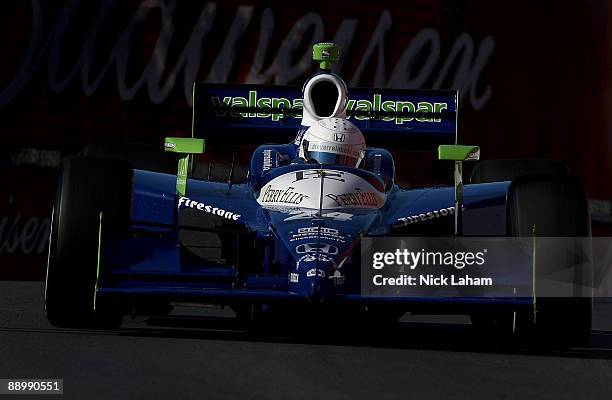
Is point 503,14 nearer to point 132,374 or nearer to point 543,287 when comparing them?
point 543,287

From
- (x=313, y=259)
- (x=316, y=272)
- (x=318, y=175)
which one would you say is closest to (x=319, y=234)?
(x=313, y=259)

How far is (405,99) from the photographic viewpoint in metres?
11.6

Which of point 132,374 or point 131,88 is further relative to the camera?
point 131,88

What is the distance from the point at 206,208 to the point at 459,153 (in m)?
2.01

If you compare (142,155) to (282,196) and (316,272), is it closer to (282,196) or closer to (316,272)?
(282,196)

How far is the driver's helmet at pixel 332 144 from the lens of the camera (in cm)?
984

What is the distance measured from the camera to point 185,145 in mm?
9727

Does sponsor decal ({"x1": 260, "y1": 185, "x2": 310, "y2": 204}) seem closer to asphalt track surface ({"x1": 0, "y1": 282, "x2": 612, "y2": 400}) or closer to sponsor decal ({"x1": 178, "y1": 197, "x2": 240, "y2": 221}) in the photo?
sponsor decal ({"x1": 178, "y1": 197, "x2": 240, "y2": 221})

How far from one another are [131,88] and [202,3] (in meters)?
1.69

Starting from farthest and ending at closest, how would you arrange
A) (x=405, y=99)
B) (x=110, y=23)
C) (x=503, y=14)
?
1. (x=503, y=14)
2. (x=110, y=23)
3. (x=405, y=99)

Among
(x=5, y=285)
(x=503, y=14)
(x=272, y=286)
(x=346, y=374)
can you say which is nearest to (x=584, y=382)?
(x=346, y=374)

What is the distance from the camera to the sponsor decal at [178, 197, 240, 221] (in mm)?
8859

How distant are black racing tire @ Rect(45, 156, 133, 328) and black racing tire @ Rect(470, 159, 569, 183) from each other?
363cm

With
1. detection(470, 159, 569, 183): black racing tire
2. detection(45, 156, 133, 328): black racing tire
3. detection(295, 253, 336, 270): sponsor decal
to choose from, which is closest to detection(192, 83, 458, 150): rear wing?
detection(470, 159, 569, 183): black racing tire
